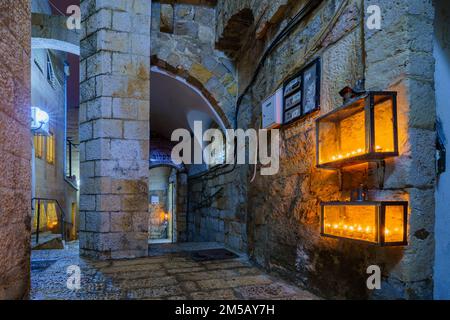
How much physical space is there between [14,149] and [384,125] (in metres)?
2.11

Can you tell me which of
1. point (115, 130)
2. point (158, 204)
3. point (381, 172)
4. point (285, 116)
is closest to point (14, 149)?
point (115, 130)

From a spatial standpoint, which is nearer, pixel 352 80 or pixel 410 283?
pixel 410 283

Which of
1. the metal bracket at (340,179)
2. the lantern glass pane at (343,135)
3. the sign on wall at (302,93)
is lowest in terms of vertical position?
the metal bracket at (340,179)

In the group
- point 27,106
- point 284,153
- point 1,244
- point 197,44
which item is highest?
point 197,44

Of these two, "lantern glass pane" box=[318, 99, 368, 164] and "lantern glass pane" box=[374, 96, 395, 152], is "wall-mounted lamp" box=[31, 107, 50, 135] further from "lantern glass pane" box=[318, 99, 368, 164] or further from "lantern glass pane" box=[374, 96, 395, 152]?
"lantern glass pane" box=[374, 96, 395, 152]

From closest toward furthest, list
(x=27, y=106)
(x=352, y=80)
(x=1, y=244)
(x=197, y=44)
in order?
(x=1, y=244)
(x=352, y=80)
(x=27, y=106)
(x=197, y=44)

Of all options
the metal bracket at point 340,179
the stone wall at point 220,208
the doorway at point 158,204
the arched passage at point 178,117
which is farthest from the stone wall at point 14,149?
the doorway at point 158,204

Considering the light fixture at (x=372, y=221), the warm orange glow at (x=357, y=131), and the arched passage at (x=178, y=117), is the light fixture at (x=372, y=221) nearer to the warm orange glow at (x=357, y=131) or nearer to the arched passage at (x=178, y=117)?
the warm orange glow at (x=357, y=131)

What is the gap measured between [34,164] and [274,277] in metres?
6.21

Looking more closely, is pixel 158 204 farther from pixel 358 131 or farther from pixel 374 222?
pixel 374 222

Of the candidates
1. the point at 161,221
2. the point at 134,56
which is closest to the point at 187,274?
the point at 134,56

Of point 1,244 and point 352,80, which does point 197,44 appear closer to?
point 352,80

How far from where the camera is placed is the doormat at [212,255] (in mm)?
3717

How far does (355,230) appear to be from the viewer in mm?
1802
